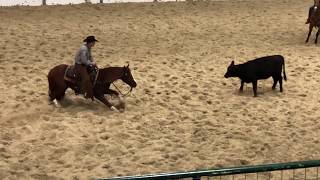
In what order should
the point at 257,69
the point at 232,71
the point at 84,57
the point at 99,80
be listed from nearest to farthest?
the point at 84,57, the point at 99,80, the point at 257,69, the point at 232,71

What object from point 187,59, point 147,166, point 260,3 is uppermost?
point 260,3

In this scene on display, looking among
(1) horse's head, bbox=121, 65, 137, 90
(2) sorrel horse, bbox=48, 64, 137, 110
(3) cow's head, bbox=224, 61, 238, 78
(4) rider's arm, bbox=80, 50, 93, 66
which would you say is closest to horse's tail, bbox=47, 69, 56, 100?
(2) sorrel horse, bbox=48, 64, 137, 110

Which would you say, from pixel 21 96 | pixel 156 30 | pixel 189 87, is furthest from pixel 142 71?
pixel 156 30

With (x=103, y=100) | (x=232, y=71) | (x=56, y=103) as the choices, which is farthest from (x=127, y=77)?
(x=232, y=71)

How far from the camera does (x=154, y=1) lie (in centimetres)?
1942

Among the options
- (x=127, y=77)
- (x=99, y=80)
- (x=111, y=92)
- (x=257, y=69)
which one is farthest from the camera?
(x=257, y=69)

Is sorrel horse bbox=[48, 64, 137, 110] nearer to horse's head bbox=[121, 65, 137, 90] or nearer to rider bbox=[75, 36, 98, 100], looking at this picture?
horse's head bbox=[121, 65, 137, 90]

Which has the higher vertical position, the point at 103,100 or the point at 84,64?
the point at 84,64

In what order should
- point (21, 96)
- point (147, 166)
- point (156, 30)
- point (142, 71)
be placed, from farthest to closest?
point (156, 30) < point (142, 71) < point (21, 96) < point (147, 166)

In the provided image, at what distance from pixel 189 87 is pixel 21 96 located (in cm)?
336

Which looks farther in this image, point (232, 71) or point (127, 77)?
point (232, 71)

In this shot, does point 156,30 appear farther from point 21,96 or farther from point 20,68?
point 21,96

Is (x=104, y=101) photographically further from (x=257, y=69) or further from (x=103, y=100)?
(x=257, y=69)

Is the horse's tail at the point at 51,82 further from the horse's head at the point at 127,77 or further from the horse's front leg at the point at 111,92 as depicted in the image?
the horse's head at the point at 127,77
